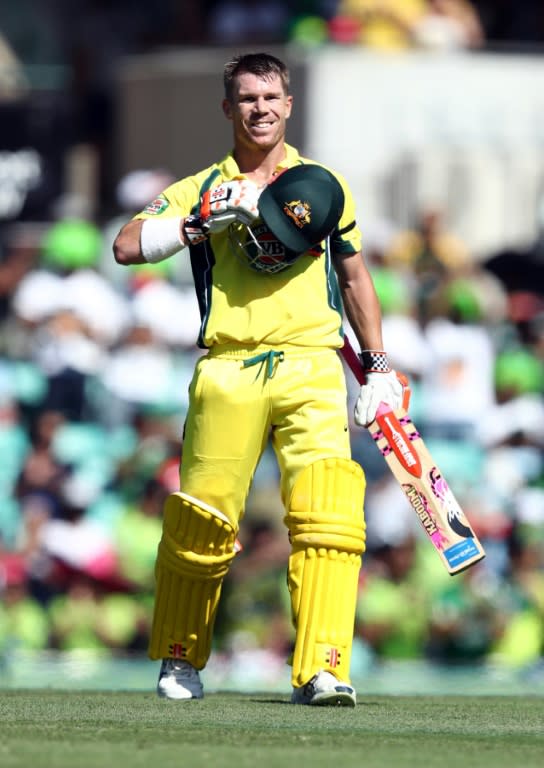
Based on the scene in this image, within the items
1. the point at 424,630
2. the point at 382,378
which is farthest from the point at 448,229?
the point at 382,378

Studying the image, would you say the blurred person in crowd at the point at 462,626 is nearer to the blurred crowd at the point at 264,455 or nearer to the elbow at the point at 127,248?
the blurred crowd at the point at 264,455

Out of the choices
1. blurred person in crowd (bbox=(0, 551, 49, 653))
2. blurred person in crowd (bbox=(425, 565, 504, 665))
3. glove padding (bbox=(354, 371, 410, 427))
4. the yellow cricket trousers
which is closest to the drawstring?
the yellow cricket trousers

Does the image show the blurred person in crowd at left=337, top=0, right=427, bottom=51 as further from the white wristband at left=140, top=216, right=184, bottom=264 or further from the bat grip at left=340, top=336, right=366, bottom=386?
the white wristband at left=140, top=216, right=184, bottom=264

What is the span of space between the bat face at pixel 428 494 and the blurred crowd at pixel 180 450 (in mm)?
4102

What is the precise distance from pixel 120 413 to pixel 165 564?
5.29 m

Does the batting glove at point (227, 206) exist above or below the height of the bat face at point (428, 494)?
above

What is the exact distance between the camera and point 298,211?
6070 millimetres

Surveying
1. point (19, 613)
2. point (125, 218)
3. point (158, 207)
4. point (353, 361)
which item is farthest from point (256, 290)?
point (125, 218)

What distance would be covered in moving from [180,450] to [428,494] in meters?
4.69

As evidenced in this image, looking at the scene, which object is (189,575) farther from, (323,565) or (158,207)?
(158,207)

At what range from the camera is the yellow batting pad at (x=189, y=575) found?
245 inches

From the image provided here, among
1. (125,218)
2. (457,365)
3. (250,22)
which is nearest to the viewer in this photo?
(457,365)

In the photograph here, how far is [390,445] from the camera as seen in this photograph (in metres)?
6.39

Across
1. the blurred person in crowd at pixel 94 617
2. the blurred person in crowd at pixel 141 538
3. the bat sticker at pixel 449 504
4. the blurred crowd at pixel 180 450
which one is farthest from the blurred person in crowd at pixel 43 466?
the bat sticker at pixel 449 504
